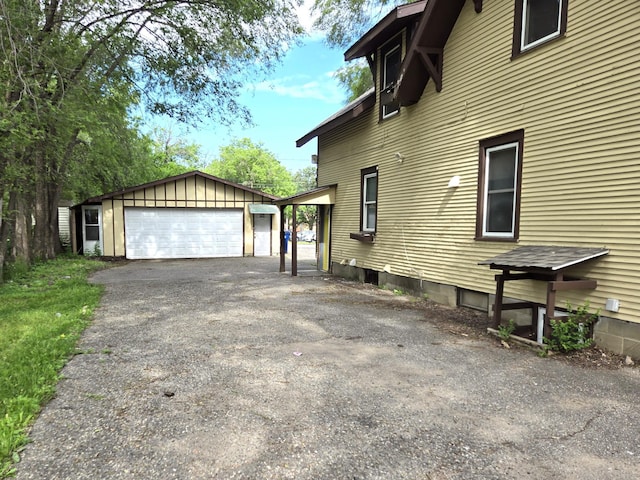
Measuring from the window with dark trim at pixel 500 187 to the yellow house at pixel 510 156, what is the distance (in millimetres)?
23

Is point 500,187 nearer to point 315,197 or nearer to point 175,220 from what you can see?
A: point 315,197

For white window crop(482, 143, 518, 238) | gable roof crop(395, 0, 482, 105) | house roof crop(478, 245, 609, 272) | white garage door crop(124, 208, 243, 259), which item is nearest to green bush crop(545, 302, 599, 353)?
house roof crop(478, 245, 609, 272)

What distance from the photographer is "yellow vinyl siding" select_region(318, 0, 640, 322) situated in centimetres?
432

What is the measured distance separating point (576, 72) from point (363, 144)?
5.76m

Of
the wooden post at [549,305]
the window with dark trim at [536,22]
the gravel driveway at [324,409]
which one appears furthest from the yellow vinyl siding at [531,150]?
the gravel driveway at [324,409]

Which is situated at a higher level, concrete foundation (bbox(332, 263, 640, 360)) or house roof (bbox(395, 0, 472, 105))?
house roof (bbox(395, 0, 472, 105))

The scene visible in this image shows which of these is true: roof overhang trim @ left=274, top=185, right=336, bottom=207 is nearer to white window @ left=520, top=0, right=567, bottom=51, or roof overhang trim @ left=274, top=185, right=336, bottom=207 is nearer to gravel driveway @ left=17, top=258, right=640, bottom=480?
gravel driveway @ left=17, top=258, right=640, bottom=480

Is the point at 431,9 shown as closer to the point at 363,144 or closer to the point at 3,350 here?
the point at 363,144

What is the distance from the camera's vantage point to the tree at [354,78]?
15.5 meters

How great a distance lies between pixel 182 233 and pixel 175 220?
2.23ft

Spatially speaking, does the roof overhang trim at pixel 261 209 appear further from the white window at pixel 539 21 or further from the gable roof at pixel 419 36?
the white window at pixel 539 21

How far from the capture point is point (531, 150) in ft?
17.7

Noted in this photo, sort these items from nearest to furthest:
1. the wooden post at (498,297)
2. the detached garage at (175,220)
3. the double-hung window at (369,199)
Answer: the wooden post at (498,297) → the double-hung window at (369,199) → the detached garage at (175,220)

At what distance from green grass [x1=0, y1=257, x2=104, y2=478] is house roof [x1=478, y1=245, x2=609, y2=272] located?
499 cm
